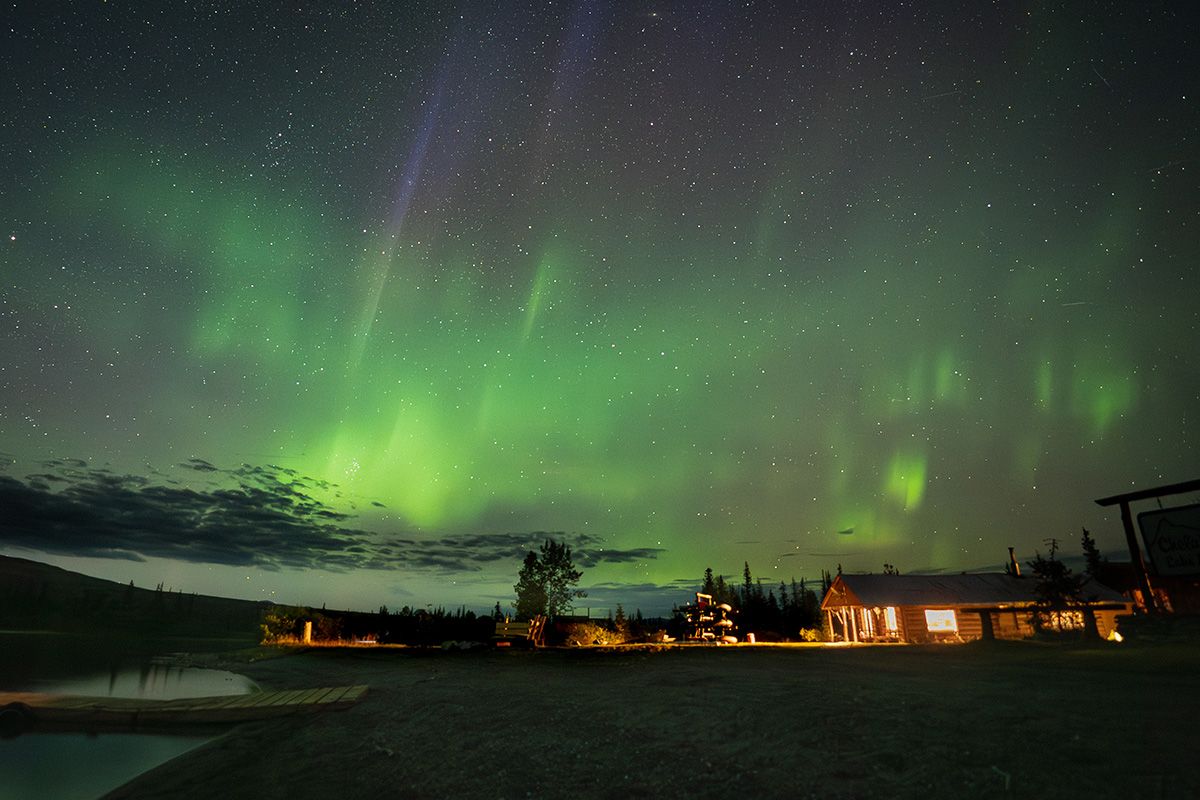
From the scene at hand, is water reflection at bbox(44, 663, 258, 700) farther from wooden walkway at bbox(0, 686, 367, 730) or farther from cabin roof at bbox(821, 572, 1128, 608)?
cabin roof at bbox(821, 572, 1128, 608)

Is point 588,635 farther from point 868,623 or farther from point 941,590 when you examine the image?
point 941,590

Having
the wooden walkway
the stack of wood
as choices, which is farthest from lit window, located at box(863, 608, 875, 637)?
the wooden walkway

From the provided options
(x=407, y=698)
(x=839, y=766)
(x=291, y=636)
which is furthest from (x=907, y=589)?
(x=291, y=636)

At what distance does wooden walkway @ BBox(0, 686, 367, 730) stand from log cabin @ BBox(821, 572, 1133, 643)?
4462cm

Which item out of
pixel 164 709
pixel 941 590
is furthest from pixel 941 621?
pixel 164 709

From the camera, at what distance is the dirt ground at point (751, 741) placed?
6500mm

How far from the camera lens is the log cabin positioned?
156 feet

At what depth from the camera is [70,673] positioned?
49281 mm

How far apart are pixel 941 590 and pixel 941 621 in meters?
2.48

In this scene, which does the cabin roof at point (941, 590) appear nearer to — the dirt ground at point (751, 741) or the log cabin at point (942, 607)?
the log cabin at point (942, 607)

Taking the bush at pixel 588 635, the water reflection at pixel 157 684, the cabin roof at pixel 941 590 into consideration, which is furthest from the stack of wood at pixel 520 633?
the cabin roof at pixel 941 590

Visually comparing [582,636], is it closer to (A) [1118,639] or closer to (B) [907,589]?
(B) [907,589]

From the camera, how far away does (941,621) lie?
161 ft

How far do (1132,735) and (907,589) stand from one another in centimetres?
4879
